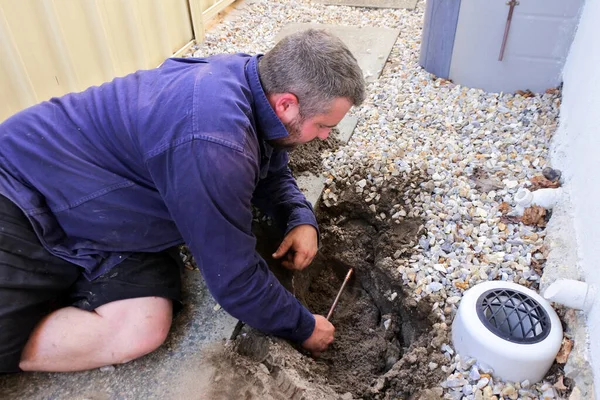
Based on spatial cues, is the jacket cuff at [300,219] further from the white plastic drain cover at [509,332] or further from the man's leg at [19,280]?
the man's leg at [19,280]

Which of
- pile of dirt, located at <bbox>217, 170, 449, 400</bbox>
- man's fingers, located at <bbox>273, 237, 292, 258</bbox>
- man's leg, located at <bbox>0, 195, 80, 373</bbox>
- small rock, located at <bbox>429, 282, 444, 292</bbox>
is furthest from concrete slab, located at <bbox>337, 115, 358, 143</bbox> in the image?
man's leg, located at <bbox>0, 195, 80, 373</bbox>

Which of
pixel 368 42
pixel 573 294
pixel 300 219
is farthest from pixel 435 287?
pixel 368 42

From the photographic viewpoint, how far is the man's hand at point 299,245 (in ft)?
6.63

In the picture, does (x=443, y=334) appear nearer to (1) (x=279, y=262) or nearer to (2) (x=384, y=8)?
(1) (x=279, y=262)

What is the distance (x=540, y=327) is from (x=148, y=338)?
133 cm

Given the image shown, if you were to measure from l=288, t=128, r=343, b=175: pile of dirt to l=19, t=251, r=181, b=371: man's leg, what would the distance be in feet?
3.48

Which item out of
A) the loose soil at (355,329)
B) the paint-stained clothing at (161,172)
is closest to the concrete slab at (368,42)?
A: the loose soil at (355,329)

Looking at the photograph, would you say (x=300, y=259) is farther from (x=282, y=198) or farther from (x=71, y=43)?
(x=71, y=43)

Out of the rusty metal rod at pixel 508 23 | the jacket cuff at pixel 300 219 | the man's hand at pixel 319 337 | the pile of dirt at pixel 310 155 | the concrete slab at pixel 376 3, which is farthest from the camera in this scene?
the concrete slab at pixel 376 3

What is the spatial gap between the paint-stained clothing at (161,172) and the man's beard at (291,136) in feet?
0.12

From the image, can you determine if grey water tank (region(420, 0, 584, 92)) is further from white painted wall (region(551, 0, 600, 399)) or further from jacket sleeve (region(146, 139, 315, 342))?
jacket sleeve (region(146, 139, 315, 342))

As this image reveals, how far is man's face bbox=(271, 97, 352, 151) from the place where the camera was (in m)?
1.58

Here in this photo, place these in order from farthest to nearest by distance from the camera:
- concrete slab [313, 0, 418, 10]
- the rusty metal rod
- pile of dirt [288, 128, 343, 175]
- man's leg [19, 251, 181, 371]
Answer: concrete slab [313, 0, 418, 10] < the rusty metal rod < pile of dirt [288, 128, 343, 175] < man's leg [19, 251, 181, 371]

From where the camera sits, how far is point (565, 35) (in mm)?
2898
